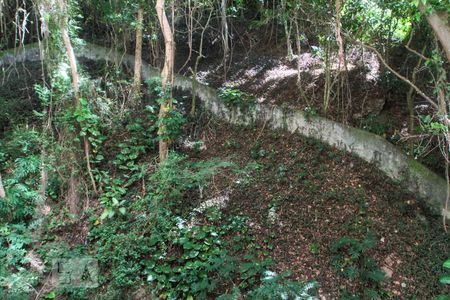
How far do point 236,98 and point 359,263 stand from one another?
4318 mm

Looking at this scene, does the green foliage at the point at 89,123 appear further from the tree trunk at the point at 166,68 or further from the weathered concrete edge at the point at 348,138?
the weathered concrete edge at the point at 348,138

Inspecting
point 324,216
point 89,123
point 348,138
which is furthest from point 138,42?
point 324,216

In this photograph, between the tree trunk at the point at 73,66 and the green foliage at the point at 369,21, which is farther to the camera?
the tree trunk at the point at 73,66

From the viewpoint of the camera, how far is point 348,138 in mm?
6551

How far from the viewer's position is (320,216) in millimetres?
5707

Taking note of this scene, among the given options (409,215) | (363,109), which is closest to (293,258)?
(409,215)

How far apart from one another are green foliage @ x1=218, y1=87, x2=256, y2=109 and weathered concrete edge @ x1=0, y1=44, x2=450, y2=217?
0.42 feet

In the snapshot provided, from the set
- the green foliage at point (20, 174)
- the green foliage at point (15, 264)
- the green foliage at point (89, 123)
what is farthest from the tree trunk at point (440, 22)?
the green foliage at point (20, 174)

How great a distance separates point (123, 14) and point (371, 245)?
730 centimetres

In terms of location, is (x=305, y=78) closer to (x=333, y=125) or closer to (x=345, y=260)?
(x=333, y=125)

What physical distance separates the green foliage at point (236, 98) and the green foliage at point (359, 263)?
3696 mm

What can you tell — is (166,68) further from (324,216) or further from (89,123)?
(324,216)

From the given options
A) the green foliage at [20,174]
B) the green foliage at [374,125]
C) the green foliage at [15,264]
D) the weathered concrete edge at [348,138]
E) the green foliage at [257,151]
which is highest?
the green foliage at [374,125]

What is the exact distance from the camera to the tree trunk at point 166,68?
6676mm
